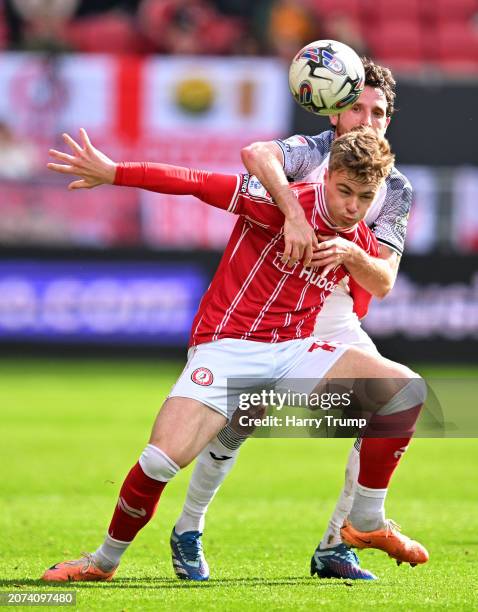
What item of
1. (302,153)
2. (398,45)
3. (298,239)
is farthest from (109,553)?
(398,45)

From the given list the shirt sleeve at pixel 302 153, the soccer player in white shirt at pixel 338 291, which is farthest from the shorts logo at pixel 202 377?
the shirt sleeve at pixel 302 153

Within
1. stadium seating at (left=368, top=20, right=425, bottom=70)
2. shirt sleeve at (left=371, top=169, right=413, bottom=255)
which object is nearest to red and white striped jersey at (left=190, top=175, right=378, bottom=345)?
shirt sleeve at (left=371, top=169, right=413, bottom=255)

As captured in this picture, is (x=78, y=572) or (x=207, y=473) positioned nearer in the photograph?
(x=78, y=572)

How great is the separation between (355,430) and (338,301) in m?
0.69

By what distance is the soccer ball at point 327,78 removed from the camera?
19.6 feet

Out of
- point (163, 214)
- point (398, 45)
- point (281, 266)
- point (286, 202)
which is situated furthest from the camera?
point (398, 45)

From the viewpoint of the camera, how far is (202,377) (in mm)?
5621

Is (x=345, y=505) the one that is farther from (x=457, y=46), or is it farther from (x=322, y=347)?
(x=457, y=46)

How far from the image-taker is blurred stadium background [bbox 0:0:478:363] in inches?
677

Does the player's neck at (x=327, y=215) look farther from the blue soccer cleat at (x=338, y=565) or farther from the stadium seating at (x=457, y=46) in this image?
the stadium seating at (x=457, y=46)

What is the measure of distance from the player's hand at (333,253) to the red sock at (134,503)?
4.01ft

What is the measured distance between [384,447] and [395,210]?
3.96 feet

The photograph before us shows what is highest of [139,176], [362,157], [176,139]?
[362,157]

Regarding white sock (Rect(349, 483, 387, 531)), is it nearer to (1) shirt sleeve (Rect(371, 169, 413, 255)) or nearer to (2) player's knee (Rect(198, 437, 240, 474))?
(2) player's knee (Rect(198, 437, 240, 474))
